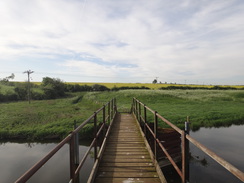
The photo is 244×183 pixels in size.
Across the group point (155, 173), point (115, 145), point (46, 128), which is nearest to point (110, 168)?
point (155, 173)

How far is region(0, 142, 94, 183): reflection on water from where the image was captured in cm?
824

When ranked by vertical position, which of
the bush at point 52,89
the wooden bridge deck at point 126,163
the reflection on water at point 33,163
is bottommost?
the reflection on water at point 33,163

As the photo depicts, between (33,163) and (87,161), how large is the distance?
2909 mm

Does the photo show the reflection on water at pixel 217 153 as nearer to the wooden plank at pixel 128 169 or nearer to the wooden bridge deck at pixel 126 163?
the wooden bridge deck at pixel 126 163

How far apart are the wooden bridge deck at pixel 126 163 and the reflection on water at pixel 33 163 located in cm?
356

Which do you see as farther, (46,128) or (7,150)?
(46,128)

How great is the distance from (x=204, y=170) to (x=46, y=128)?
37.1ft

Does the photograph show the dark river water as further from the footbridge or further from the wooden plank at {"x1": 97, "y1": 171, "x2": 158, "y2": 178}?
the wooden plank at {"x1": 97, "y1": 171, "x2": 158, "y2": 178}

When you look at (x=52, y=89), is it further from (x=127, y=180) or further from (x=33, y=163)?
(x=127, y=180)

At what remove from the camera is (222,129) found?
14.8 m

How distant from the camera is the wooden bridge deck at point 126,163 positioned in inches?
142

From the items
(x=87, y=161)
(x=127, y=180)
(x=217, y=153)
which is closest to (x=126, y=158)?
(x=127, y=180)

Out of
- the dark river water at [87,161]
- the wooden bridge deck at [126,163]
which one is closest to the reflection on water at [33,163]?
the dark river water at [87,161]

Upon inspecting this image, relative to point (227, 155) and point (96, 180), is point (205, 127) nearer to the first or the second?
point (227, 155)
